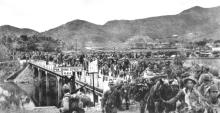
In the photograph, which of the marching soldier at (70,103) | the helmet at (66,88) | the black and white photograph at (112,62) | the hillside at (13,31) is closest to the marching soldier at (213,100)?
the black and white photograph at (112,62)

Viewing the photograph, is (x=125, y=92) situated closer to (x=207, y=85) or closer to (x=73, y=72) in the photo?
(x=73, y=72)

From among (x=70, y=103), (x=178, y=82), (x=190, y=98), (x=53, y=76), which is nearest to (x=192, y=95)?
(x=190, y=98)

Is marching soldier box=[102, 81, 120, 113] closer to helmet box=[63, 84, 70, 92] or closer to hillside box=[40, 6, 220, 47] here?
helmet box=[63, 84, 70, 92]

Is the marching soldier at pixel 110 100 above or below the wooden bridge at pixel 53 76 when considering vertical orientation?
below

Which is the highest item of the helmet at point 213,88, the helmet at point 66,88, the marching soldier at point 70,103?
the helmet at point 66,88

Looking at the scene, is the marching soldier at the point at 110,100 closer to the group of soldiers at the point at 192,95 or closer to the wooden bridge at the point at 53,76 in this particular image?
the group of soldiers at the point at 192,95

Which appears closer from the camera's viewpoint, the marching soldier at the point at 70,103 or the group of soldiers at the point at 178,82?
the marching soldier at the point at 70,103

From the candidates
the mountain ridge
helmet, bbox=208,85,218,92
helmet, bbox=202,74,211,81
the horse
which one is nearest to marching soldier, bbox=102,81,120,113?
the horse
